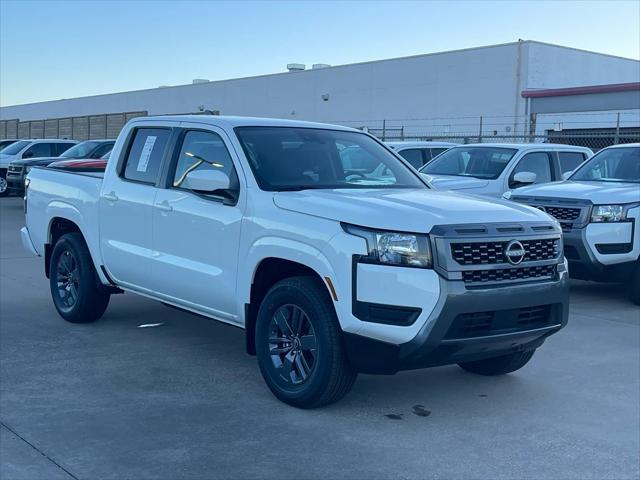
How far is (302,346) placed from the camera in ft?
18.4

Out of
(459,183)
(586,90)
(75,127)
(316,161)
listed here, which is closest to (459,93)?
(586,90)

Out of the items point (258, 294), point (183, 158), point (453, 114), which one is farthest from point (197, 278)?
point (453, 114)

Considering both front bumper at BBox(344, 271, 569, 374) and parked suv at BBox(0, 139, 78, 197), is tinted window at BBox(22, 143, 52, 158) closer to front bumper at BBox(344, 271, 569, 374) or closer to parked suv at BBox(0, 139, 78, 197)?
parked suv at BBox(0, 139, 78, 197)

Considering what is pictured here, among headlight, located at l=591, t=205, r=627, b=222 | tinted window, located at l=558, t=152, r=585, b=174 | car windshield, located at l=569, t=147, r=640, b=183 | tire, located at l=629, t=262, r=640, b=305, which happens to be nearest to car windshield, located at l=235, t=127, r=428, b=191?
headlight, located at l=591, t=205, r=627, b=222

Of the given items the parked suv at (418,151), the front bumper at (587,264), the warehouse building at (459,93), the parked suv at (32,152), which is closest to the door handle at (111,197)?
the front bumper at (587,264)

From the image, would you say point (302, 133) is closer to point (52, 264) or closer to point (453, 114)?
point (52, 264)

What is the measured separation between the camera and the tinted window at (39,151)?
24.6 m

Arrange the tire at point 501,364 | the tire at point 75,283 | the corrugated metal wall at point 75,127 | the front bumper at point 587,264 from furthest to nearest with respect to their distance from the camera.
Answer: the corrugated metal wall at point 75,127
the front bumper at point 587,264
the tire at point 75,283
the tire at point 501,364

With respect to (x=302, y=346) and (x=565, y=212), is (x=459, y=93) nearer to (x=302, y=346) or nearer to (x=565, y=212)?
(x=565, y=212)

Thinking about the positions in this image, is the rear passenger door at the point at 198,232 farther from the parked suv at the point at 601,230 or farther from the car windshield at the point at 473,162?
the car windshield at the point at 473,162

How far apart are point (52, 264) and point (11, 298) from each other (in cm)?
128

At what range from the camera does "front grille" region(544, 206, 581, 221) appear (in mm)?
9703

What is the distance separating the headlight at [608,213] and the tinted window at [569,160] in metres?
3.79

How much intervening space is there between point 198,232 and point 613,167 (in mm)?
6636
